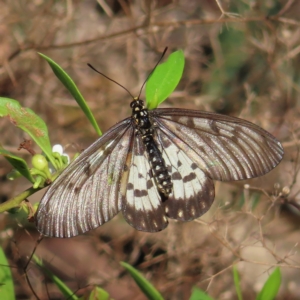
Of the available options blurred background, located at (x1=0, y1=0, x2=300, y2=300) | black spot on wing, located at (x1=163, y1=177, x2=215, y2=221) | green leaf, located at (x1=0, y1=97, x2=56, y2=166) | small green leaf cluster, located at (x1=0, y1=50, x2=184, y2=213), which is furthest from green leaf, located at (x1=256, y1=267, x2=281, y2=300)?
blurred background, located at (x1=0, y1=0, x2=300, y2=300)

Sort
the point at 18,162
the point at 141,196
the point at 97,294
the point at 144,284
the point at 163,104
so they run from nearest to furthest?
the point at 18,162
the point at 144,284
the point at 97,294
the point at 141,196
the point at 163,104

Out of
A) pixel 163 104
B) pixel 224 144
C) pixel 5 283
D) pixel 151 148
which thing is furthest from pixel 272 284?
pixel 163 104

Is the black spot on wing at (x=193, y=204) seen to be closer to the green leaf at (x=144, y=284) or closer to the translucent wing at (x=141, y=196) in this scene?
the translucent wing at (x=141, y=196)

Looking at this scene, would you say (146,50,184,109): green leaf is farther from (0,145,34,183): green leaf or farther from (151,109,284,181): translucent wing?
(0,145,34,183): green leaf

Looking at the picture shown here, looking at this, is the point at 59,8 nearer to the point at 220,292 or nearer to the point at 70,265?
the point at 70,265

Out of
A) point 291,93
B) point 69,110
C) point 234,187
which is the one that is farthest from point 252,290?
point 69,110

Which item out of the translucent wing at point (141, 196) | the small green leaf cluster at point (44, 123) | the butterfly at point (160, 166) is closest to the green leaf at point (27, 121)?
the small green leaf cluster at point (44, 123)

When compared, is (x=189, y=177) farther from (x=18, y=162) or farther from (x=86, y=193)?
(x=18, y=162)
